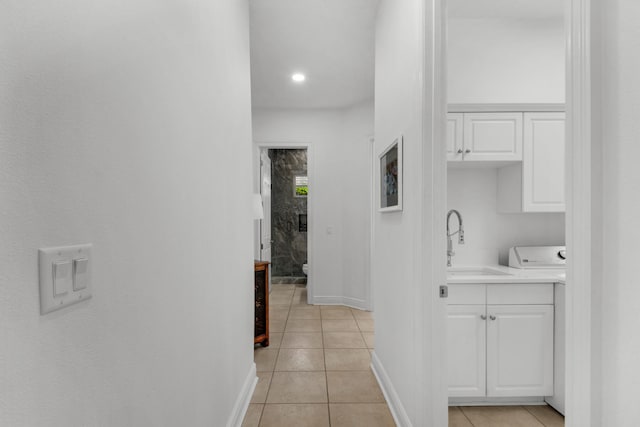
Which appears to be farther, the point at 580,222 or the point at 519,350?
the point at 519,350

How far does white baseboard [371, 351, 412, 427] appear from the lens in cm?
192

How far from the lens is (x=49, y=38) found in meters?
0.61

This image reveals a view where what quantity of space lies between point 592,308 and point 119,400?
41.8 inches

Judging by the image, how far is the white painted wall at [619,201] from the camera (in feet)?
2.02

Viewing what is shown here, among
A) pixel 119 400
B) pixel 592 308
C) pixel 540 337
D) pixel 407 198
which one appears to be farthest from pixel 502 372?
pixel 119 400

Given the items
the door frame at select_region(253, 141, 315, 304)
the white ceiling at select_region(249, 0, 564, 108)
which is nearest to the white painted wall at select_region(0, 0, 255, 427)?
the white ceiling at select_region(249, 0, 564, 108)

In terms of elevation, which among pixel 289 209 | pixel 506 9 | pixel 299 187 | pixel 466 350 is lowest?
pixel 466 350

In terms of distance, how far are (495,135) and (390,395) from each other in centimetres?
194

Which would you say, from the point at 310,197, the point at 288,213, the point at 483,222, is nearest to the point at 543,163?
the point at 483,222

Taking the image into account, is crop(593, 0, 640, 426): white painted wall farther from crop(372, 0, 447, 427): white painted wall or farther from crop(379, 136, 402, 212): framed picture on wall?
crop(379, 136, 402, 212): framed picture on wall

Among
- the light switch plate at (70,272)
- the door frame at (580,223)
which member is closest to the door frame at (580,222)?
the door frame at (580,223)

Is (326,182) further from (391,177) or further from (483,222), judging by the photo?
(391,177)

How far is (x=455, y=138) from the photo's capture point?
245 cm

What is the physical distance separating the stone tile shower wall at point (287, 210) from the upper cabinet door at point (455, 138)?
192 inches
